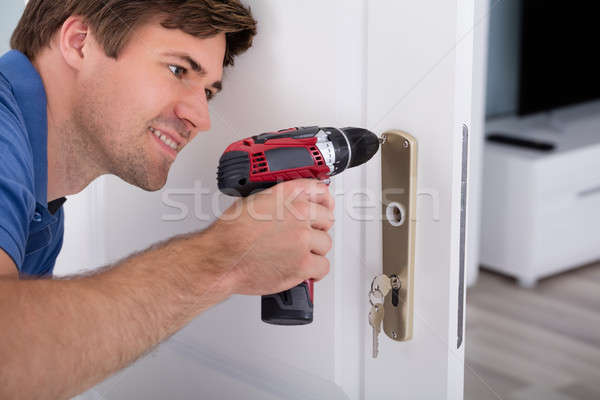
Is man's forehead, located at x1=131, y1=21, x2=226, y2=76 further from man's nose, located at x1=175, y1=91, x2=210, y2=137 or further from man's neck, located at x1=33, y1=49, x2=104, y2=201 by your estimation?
man's neck, located at x1=33, y1=49, x2=104, y2=201

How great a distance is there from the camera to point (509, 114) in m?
3.24

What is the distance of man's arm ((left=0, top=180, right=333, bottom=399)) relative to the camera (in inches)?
26.5

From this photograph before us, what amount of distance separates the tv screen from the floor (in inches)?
30.7

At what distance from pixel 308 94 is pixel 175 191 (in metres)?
0.33

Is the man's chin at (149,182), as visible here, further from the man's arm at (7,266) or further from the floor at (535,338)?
the floor at (535,338)

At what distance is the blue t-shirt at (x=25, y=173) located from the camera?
2.54ft

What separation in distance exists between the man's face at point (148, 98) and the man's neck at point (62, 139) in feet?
0.07

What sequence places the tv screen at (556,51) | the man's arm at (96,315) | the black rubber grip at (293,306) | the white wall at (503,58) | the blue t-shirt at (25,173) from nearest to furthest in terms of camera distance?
the man's arm at (96,315)
the blue t-shirt at (25,173)
the black rubber grip at (293,306)
the tv screen at (556,51)
the white wall at (503,58)

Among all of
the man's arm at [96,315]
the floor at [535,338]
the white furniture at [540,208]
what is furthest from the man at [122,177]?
the white furniture at [540,208]

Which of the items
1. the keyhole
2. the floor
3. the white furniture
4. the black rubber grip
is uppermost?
the keyhole

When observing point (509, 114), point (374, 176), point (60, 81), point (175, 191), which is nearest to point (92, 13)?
point (60, 81)

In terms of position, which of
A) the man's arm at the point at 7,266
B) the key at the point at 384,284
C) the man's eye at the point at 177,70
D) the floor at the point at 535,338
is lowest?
the floor at the point at 535,338

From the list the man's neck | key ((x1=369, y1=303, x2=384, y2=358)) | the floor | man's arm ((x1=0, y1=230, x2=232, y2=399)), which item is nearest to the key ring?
key ((x1=369, y1=303, x2=384, y2=358))

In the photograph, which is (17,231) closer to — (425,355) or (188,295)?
(188,295)
